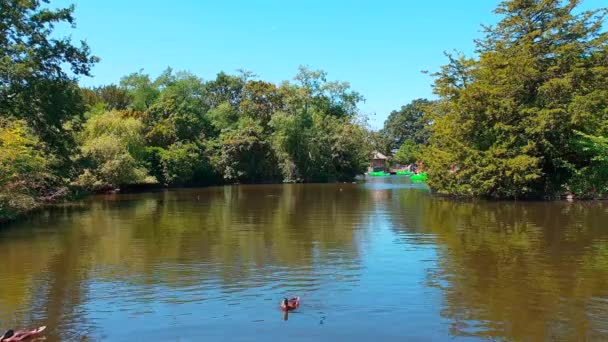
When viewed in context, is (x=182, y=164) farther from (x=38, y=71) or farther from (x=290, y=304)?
(x=290, y=304)

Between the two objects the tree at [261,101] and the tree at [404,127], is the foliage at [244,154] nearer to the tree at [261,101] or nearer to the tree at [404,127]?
the tree at [261,101]

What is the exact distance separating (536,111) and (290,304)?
31072mm

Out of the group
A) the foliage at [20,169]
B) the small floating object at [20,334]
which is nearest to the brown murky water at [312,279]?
the small floating object at [20,334]

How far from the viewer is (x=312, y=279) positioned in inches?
569

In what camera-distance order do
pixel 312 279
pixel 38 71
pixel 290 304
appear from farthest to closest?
pixel 38 71
pixel 312 279
pixel 290 304

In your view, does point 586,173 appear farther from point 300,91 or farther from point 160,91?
point 160,91

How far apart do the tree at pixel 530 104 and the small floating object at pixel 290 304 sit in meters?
28.4

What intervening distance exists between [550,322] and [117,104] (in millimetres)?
74974

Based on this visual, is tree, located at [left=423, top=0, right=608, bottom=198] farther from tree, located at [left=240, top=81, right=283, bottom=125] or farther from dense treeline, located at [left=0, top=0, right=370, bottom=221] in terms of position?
tree, located at [left=240, top=81, right=283, bottom=125]

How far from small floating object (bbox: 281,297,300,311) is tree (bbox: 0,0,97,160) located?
19864 millimetres

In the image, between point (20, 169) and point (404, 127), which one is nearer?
point (20, 169)

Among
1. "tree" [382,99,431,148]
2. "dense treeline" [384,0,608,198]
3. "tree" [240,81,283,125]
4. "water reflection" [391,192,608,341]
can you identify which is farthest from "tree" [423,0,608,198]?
"tree" [382,99,431,148]

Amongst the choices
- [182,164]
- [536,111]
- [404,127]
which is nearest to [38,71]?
[536,111]

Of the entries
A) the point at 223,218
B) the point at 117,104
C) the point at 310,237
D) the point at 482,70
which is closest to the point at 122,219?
the point at 223,218
